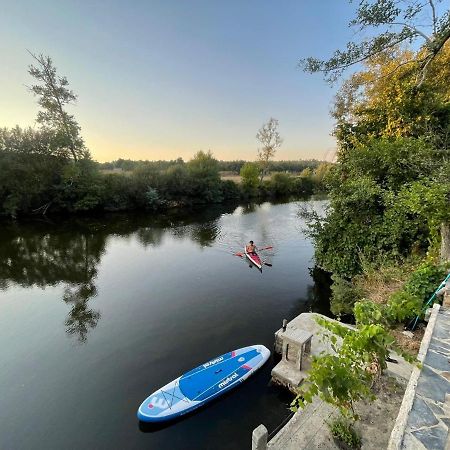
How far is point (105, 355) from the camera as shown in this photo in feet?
27.7

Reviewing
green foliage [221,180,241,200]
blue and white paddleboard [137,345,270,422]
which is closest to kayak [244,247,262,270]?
blue and white paddleboard [137,345,270,422]

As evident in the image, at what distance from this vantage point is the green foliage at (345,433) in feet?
13.3

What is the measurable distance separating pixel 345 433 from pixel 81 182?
109 feet

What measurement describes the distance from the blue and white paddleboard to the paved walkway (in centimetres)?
462

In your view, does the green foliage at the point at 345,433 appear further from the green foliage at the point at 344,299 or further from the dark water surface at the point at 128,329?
the green foliage at the point at 344,299

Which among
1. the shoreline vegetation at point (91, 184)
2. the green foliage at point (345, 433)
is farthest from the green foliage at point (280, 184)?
the green foliage at point (345, 433)

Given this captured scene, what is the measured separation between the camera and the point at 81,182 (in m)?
30.4

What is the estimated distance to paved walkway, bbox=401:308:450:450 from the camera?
2537mm

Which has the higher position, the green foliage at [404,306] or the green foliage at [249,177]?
the green foliage at [249,177]

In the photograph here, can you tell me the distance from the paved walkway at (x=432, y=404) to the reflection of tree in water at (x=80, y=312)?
969 centimetres

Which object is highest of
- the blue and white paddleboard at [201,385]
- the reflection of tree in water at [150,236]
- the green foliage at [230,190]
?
the green foliage at [230,190]

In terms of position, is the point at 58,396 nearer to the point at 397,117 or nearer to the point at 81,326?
the point at 81,326

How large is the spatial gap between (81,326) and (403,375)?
33.7ft

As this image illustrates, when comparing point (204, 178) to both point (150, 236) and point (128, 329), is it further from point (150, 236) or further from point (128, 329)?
point (128, 329)
